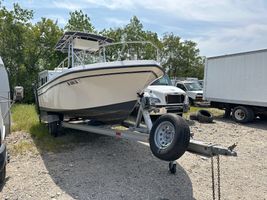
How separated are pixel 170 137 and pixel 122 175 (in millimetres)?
1269

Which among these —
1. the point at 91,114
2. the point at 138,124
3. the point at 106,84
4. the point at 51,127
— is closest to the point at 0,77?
the point at 51,127

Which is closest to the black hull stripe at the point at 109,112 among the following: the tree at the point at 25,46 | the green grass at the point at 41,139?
the green grass at the point at 41,139

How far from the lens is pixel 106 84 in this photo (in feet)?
20.0

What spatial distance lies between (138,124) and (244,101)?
806 cm

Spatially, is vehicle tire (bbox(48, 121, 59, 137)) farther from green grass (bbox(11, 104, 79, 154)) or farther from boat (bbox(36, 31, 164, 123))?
boat (bbox(36, 31, 164, 123))

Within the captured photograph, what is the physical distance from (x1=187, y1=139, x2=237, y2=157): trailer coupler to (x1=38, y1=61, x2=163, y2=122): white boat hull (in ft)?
6.03

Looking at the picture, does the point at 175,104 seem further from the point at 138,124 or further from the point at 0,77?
the point at 0,77

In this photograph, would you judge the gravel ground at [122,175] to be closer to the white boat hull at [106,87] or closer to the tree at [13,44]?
the white boat hull at [106,87]

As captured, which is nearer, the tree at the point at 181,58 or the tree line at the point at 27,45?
the tree line at the point at 27,45

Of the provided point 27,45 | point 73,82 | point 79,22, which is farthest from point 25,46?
point 73,82

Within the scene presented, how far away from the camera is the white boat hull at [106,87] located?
19.4 ft

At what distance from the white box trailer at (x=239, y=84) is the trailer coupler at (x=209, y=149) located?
8.35 m

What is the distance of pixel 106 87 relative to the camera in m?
6.14

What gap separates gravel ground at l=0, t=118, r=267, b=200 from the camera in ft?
15.2
